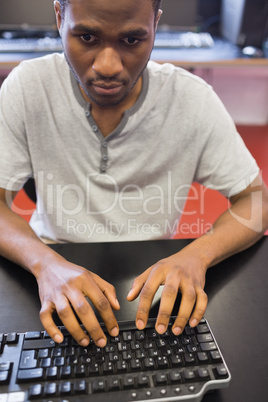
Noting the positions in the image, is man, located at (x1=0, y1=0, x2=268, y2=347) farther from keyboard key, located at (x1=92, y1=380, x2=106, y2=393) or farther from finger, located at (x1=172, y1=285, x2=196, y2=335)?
keyboard key, located at (x1=92, y1=380, x2=106, y2=393)

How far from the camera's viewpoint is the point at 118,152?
3.29 feet

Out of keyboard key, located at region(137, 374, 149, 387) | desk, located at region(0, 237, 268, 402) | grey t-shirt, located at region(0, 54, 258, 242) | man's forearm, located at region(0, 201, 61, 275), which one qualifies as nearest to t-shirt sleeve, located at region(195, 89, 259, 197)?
grey t-shirt, located at region(0, 54, 258, 242)

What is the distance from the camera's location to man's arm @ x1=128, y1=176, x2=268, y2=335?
639 millimetres

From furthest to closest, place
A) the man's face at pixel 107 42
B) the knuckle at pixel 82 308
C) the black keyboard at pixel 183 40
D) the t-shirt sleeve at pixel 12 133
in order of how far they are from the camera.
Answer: the black keyboard at pixel 183 40 < the t-shirt sleeve at pixel 12 133 < the man's face at pixel 107 42 < the knuckle at pixel 82 308

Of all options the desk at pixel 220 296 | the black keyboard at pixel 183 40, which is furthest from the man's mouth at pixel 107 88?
the black keyboard at pixel 183 40

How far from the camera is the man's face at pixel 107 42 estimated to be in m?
0.74

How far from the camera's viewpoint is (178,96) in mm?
1020

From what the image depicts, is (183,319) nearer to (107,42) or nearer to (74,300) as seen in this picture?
(74,300)

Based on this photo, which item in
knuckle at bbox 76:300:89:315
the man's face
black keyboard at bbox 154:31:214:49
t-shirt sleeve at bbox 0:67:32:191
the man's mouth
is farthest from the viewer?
black keyboard at bbox 154:31:214:49

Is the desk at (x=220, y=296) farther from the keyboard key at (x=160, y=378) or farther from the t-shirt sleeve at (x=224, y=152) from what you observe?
the t-shirt sleeve at (x=224, y=152)

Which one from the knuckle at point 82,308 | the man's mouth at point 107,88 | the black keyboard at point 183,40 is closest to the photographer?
the knuckle at point 82,308

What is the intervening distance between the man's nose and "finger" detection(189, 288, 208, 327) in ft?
1.52

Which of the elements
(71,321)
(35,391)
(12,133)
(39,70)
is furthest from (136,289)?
(39,70)

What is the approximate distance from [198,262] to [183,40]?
72.1 inches
